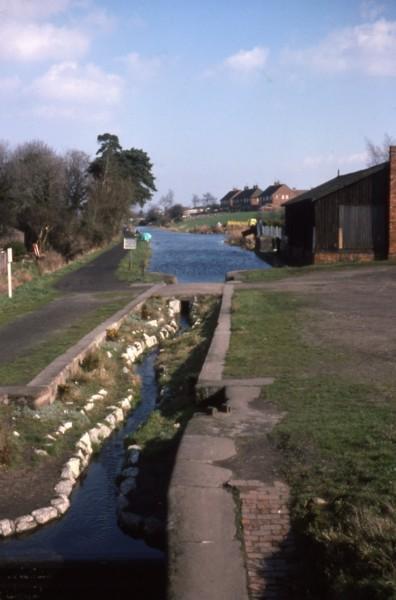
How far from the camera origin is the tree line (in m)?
44.7

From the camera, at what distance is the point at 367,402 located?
8773mm

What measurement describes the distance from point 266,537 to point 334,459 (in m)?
1.45

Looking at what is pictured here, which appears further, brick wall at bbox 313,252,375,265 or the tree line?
the tree line

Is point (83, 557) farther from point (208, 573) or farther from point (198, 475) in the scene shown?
point (208, 573)

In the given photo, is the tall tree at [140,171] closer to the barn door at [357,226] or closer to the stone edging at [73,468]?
the barn door at [357,226]

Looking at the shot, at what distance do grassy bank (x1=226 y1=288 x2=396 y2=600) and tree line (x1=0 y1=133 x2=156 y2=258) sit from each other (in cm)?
3247

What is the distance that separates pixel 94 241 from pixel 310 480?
49108 mm

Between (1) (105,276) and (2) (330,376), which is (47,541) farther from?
(1) (105,276)

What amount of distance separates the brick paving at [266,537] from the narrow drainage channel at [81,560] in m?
0.84

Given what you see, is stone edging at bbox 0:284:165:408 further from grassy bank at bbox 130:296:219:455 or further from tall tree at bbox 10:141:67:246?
tall tree at bbox 10:141:67:246

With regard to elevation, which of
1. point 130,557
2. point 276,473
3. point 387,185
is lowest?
point 130,557

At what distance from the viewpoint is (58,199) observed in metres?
49.1

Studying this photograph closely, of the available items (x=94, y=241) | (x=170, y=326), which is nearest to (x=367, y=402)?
(x=170, y=326)

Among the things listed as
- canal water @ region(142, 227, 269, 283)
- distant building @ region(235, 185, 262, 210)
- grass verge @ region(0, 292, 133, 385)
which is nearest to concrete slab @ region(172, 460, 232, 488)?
grass verge @ region(0, 292, 133, 385)
